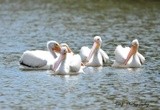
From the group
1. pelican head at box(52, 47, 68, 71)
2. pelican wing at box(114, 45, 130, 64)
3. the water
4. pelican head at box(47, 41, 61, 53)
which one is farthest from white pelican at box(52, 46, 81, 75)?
pelican wing at box(114, 45, 130, 64)

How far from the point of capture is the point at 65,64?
820 inches

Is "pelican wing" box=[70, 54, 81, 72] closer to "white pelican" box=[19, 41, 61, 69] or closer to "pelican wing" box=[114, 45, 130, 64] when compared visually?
"white pelican" box=[19, 41, 61, 69]

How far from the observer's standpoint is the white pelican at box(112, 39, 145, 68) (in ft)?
72.0

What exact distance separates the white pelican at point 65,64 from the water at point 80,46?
315mm

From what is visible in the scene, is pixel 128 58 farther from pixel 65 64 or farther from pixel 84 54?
pixel 65 64

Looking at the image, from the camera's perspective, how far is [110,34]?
29.3m

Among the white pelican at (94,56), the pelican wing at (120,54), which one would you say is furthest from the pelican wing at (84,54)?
the pelican wing at (120,54)

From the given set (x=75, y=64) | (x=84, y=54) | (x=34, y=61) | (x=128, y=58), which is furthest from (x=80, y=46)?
(x=75, y=64)

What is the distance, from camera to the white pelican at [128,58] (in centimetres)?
2194

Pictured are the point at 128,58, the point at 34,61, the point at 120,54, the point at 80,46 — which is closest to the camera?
the point at 34,61

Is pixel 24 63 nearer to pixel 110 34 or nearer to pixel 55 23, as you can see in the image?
pixel 110 34

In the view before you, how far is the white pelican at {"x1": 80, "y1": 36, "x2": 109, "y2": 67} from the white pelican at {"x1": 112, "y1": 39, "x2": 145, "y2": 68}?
0.42 m

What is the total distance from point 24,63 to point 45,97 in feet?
13.4

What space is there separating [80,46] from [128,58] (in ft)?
12.5
